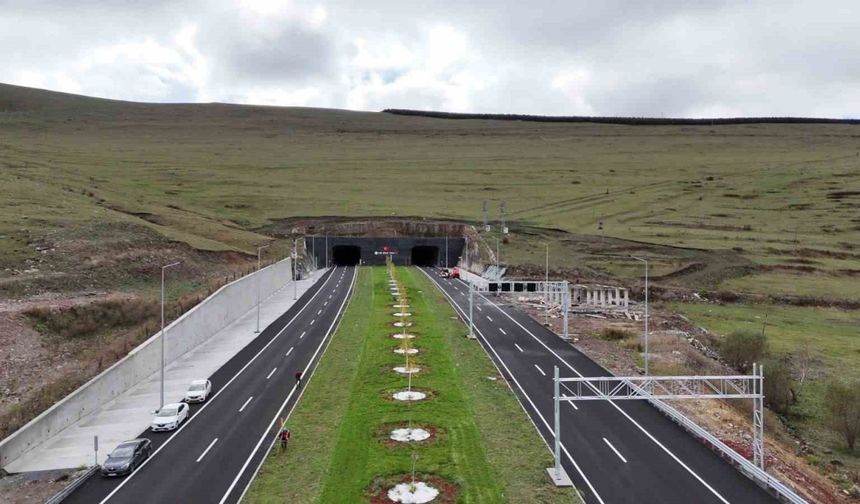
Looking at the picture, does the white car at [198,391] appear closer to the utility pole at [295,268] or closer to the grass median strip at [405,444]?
the grass median strip at [405,444]

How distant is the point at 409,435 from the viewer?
32906 millimetres

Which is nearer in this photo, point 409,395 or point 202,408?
point 202,408

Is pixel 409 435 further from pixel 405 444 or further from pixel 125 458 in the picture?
pixel 125 458

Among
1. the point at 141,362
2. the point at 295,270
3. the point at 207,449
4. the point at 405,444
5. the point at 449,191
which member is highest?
the point at 449,191

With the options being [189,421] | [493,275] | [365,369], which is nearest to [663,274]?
[493,275]

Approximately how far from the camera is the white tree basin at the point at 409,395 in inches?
1537

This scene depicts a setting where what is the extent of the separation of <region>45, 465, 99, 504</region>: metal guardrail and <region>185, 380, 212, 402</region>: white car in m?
9.73

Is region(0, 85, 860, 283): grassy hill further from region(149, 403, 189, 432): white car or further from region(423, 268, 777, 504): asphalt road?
region(423, 268, 777, 504): asphalt road

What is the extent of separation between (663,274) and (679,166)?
338 feet

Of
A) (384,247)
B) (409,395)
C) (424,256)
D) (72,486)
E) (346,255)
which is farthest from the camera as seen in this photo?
(424,256)

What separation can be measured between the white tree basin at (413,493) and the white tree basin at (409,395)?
11.7 m

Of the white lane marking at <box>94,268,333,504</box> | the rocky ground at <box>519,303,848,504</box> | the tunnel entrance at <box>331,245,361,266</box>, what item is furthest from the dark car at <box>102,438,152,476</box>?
the tunnel entrance at <box>331,245,361,266</box>

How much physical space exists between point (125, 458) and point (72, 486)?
239 centimetres

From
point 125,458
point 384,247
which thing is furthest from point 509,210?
point 125,458
